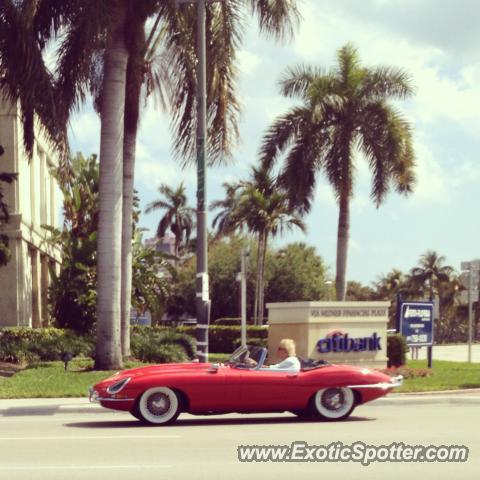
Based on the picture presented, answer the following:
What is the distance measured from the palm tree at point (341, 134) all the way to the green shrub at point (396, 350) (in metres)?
12.2

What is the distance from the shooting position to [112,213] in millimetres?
23281

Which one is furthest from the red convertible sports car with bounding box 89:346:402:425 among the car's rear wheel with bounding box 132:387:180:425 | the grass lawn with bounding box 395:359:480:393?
the grass lawn with bounding box 395:359:480:393

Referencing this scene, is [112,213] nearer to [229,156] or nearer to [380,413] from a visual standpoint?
[229,156]

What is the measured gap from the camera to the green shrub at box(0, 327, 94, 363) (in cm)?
2772

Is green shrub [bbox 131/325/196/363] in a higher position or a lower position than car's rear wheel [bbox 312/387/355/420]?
lower

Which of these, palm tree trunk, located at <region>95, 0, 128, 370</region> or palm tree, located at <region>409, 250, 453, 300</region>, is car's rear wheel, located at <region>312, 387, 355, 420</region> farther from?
palm tree, located at <region>409, 250, 453, 300</region>

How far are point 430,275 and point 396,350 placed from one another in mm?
74872

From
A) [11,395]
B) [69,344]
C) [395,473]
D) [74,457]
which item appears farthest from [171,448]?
[69,344]

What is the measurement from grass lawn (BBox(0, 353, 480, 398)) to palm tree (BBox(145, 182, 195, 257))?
211 feet

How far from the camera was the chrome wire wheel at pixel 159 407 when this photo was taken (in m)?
13.7

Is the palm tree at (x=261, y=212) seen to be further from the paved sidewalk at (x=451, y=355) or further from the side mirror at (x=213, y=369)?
the side mirror at (x=213, y=369)

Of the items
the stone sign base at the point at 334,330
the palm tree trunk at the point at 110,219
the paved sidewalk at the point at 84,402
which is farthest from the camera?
the palm tree trunk at the point at 110,219

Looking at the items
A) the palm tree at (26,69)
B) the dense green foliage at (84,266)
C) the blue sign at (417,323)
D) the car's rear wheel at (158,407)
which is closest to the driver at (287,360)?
the car's rear wheel at (158,407)

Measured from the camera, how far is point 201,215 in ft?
64.6
